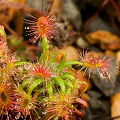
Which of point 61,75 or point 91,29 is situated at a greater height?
point 91,29

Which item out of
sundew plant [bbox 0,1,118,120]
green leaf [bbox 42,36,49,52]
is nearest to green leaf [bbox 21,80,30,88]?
sundew plant [bbox 0,1,118,120]

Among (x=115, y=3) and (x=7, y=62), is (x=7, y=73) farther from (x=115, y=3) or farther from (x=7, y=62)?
(x=115, y=3)

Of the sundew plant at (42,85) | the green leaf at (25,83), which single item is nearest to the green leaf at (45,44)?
the sundew plant at (42,85)

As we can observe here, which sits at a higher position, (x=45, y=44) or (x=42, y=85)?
(x=45, y=44)

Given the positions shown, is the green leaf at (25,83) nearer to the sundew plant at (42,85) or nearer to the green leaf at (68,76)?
the sundew plant at (42,85)

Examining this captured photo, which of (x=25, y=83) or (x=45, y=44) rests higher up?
(x=45, y=44)

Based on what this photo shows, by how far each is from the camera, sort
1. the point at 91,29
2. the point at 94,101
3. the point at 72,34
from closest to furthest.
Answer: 1. the point at 94,101
2. the point at 72,34
3. the point at 91,29

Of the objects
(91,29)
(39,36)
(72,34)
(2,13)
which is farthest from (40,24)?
(91,29)

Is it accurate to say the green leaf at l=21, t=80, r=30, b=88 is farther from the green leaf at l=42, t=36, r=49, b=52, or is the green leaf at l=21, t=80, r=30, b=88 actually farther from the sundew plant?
the green leaf at l=42, t=36, r=49, b=52
